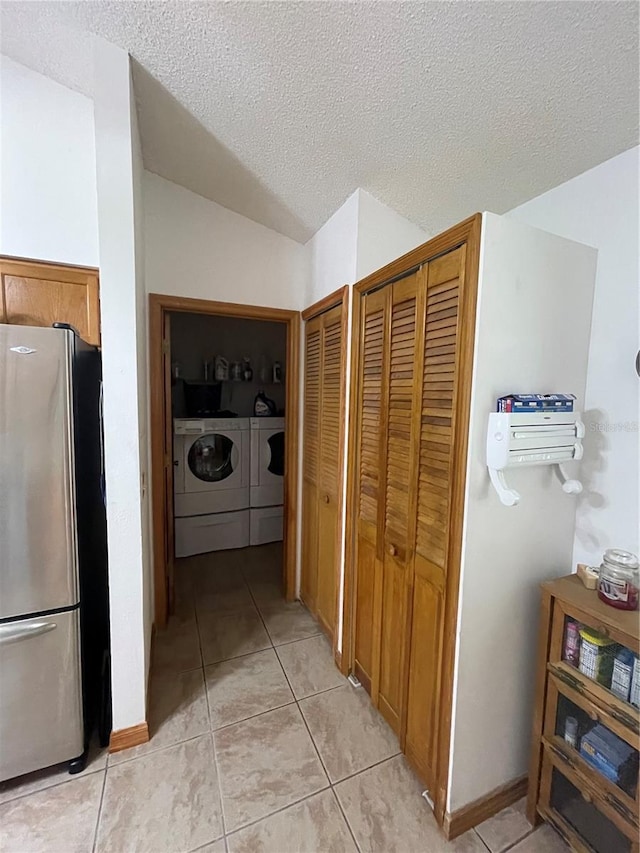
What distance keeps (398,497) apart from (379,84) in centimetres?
143

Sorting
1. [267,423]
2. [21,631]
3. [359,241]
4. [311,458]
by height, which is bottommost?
[21,631]

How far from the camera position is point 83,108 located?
1.56 metres

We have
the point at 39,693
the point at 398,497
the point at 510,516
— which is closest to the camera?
the point at 510,516

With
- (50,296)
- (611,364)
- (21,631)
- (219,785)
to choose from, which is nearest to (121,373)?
(50,296)

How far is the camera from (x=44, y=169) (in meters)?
1.53

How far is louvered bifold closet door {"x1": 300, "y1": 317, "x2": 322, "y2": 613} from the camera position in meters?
2.22

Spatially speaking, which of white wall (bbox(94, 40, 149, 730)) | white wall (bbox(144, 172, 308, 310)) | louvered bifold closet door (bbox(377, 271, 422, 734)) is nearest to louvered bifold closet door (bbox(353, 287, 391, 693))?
louvered bifold closet door (bbox(377, 271, 422, 734))

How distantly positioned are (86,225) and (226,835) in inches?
92.6

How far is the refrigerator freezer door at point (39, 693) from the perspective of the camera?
4.19 feet

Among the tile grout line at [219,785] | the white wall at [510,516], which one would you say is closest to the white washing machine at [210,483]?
the tile grout line at [219,785]

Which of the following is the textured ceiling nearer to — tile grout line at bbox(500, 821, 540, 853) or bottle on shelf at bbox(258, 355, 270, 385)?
bottle on shelf at bbox(258, 355, 270, 385)

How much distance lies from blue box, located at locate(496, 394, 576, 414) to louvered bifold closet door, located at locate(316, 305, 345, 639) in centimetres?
92

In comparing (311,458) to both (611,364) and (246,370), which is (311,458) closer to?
(611,364)

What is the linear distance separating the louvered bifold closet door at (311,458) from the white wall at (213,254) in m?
0.34
